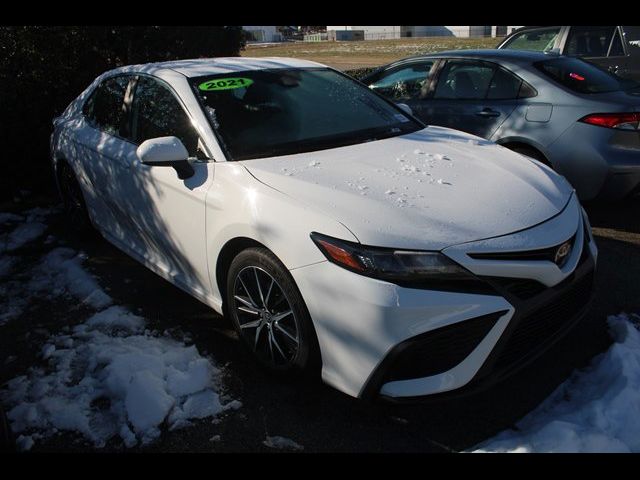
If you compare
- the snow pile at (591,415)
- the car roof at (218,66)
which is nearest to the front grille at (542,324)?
the snow pile at (591,415)

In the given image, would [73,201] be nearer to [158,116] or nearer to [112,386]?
[158,116]

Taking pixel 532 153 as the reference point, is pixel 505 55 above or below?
above

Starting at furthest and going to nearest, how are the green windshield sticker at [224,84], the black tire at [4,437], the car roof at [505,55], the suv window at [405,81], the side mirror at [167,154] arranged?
the suv window at [405,81] < the car roof at [505,55] < the green windshield sticker at [224,84] < the side mirror at [167,154] < the black tire at [4,437]

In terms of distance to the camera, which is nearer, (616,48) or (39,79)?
(39,79)

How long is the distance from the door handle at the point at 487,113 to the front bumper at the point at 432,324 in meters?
2.76

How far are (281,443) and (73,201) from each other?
337cm

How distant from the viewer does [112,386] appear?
279cm

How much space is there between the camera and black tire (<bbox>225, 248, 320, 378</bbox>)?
8.08 feet

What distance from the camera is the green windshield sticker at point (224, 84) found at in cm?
333

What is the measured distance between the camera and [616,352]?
2738mm

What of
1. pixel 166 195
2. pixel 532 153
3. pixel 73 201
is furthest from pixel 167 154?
pixel 532 153

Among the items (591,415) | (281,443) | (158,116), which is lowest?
(281,443)

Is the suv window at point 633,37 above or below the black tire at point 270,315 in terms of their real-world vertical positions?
above

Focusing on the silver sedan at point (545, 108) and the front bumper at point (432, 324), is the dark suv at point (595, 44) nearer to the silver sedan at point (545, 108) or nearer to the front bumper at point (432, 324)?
the silver sedan at point (545, 108)
